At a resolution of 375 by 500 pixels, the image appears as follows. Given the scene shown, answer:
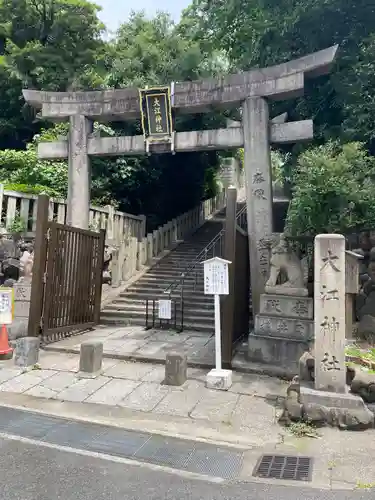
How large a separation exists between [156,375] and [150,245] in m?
8.36

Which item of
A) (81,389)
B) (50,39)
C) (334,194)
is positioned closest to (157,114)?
(334,194)

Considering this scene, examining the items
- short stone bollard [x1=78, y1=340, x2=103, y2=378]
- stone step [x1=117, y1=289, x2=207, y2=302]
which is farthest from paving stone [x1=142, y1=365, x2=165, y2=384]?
stone step [x1=117, y1=289, x2=207, y2=302]

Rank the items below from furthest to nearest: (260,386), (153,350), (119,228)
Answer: (119,228)
(153,350)
(260,386)

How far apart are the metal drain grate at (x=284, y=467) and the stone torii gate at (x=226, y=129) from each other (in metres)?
4.98

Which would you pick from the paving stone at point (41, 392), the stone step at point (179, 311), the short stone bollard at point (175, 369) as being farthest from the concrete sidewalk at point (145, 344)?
the paving stone at point (41, 392)

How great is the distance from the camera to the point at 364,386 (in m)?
5.00

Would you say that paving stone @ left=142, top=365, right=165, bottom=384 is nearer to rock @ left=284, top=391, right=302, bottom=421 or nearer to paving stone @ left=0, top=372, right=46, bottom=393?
paving stone @ left=0, top=372, right=46, bottom=393

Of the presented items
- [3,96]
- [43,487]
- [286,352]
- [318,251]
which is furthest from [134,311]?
[3,96]

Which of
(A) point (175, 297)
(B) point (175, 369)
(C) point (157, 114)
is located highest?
(C) point (157, 114)

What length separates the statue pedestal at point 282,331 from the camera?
23.0 feet

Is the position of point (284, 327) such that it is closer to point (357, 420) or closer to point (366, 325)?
point (366, 325)

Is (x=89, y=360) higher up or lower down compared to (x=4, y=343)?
lower down

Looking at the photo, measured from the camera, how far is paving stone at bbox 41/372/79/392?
20.0ft

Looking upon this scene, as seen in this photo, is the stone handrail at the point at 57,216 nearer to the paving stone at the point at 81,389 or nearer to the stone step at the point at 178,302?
the stone step at the point at 178,302
